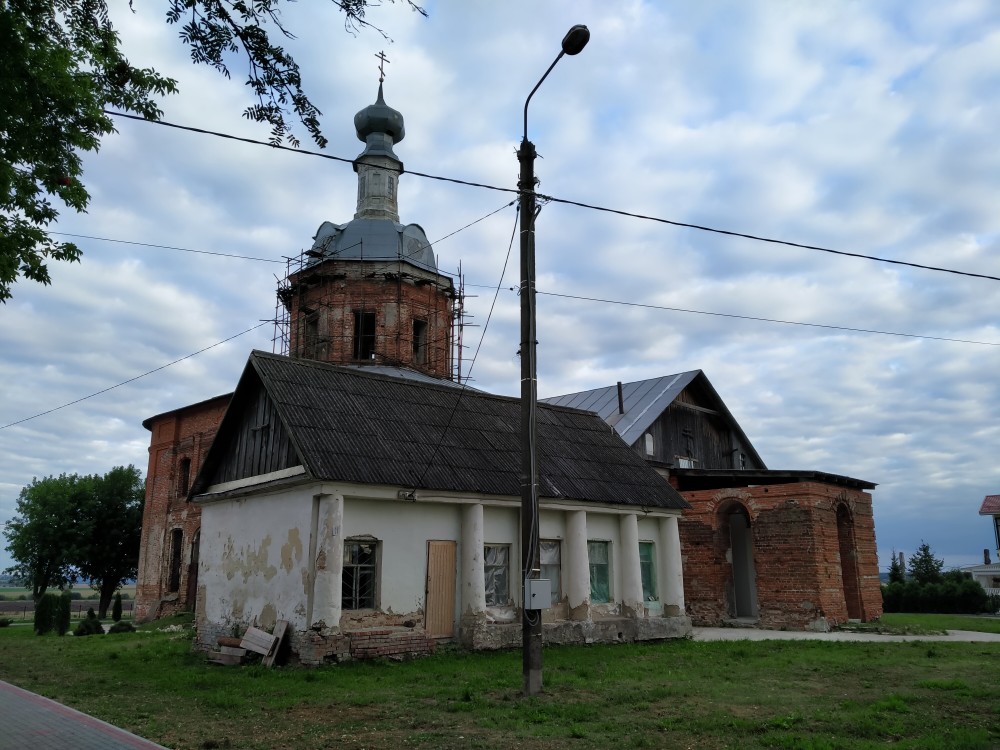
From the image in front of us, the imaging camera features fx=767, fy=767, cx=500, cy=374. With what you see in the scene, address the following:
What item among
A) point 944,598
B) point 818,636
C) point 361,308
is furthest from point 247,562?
point 944,598

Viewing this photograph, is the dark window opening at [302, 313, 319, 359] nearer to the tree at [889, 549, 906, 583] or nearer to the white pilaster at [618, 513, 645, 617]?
the white pilaster at [618, 513, 645, 617]

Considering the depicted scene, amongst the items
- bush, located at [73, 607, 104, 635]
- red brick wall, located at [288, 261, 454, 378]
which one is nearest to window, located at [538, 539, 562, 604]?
red brick wall, located at [288, 261, 454, 378]

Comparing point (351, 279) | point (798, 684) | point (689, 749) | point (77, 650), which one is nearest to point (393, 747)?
point (689, 749)

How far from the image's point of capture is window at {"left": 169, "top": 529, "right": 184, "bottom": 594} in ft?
105

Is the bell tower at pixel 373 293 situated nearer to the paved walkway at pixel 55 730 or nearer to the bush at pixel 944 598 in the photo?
the paved walkway at pixel 55 730

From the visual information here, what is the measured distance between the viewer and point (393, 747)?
728 cm

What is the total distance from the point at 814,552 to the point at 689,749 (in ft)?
51.3

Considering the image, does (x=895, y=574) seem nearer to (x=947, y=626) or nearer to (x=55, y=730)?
(x=947, y=626)

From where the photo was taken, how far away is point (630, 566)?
17750 mm

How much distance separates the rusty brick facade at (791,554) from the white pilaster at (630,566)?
594cm

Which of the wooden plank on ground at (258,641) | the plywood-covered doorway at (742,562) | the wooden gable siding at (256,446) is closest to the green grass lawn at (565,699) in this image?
the wooden plank on ground at (258,641)

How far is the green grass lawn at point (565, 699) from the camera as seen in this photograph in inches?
301

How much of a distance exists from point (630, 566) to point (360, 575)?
6.81 meters

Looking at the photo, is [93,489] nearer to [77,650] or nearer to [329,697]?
[77,650]
